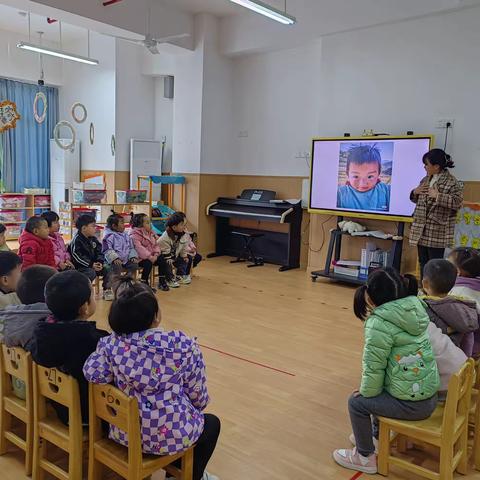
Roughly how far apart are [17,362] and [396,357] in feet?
5.02

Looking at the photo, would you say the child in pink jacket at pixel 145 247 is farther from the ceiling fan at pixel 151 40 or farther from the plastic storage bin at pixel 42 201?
the plastic storage bin at pixel 42 201

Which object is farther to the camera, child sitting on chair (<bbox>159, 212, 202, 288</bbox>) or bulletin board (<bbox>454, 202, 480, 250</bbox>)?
child sitting on chair (<bbox>159, 212, 202, 288</bbox>)

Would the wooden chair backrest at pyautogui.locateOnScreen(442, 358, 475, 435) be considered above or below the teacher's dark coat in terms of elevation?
below

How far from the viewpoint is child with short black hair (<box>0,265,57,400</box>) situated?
1.98m

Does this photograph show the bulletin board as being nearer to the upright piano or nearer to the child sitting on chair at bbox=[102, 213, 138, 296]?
the upright piano

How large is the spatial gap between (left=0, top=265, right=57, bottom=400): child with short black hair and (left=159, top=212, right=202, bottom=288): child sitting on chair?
335cm

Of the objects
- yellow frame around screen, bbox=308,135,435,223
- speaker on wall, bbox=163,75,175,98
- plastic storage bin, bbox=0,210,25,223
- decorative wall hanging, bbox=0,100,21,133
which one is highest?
speaker on wall, bbox=163,75,175,98

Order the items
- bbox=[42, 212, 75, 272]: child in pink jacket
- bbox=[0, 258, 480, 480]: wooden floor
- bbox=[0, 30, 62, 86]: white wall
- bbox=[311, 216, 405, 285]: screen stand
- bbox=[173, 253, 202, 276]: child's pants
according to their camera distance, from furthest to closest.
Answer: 1. bbox=[0, 30, 62, 86]: white wall
2. bbox=[173, 253, 202, 276]: child's pants
3. bbox=[311, 216, 405, 285]: screen stand
4. bbox=[42, 212, 75, 272]: child in pink jacket
5. bbox=[0, 258, 480, 480]: wooden floor

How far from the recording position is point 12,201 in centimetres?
894

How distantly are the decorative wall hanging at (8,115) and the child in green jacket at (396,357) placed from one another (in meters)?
8.31

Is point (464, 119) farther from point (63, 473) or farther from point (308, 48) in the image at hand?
point (63, 473)

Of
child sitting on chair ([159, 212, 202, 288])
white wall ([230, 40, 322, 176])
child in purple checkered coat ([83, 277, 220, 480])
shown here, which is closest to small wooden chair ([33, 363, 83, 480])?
child in purple checkered coat ([83, 277, 220, 480])

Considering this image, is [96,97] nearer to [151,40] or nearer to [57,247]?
[151,40]

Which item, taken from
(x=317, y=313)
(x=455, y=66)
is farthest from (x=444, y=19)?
(x=317, y=313)
